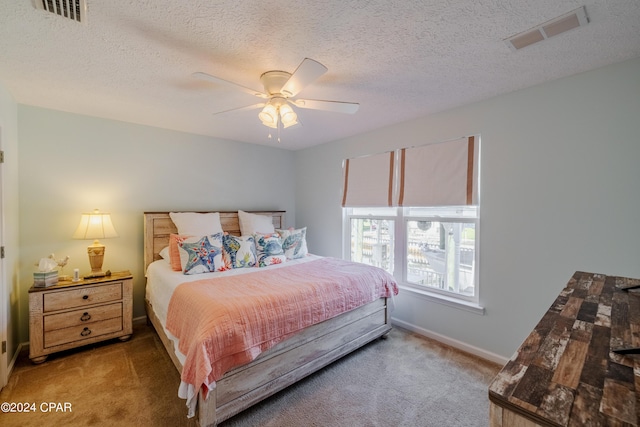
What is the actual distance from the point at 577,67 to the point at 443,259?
190 cm

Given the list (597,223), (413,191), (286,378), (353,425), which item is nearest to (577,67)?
(597,223)

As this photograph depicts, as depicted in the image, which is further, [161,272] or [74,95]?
[161,272]

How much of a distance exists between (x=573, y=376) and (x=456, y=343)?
2.32 metres

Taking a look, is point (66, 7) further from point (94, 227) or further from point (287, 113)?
point (94, 227)

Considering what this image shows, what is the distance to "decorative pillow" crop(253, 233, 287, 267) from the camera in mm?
3094

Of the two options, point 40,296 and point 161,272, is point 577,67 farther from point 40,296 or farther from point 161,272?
point 40,296

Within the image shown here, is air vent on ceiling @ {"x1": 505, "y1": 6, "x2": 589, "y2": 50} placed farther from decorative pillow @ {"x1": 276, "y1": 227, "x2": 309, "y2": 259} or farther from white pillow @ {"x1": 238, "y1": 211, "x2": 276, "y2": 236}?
white pillow @ {"x1": 238, "y1": 211, "x2": 276, "y2": 236}

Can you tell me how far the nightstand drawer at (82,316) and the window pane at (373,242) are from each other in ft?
9.18

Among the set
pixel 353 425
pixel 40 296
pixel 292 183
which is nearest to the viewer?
pixel 353 425

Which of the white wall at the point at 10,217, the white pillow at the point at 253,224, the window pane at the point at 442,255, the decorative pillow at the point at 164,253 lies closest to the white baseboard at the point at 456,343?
the window pane at the point at 442,255

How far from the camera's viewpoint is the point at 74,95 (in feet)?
7.95

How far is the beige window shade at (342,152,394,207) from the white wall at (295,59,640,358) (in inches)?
21.7

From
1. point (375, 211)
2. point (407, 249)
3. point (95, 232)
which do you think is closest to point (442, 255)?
point (407, 249)

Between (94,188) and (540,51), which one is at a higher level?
(540,51)
